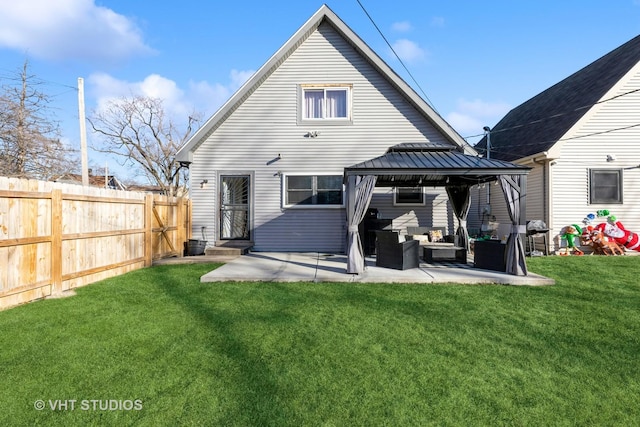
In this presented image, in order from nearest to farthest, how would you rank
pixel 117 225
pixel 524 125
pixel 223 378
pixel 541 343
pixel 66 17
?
pixel 223 378
pixel 541 343
pixel 117 225
pixel 66 17
pixel 524 125

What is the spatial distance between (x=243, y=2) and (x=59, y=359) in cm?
997

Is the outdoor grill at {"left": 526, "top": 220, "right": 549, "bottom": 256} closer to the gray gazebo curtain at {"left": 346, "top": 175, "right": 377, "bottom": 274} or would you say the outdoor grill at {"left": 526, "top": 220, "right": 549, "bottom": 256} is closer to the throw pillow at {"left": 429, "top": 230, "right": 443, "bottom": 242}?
the throw pillow at {"left": 429, "top": 230, "right": 443, "bottom": 242}

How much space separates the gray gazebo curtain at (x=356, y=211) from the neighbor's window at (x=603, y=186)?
782cm

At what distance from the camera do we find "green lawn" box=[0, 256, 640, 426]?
2.18m

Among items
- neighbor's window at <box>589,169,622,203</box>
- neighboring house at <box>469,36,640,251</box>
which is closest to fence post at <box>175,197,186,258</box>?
neighboring house at <box>469,36,640,251</box>

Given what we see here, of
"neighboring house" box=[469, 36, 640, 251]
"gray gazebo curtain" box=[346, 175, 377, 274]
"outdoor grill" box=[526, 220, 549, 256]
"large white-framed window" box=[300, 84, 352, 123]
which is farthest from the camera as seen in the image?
"large white-framed window" box=[300, 84, 352, 123]

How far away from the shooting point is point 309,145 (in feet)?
31.6

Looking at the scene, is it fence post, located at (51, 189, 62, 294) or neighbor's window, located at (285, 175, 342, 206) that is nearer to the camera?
fence post, located at (51, 189, 62, 294)

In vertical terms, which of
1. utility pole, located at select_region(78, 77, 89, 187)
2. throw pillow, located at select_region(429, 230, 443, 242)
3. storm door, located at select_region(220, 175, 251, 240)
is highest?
utility pole, located at select_region(78, 77, 89, 187)

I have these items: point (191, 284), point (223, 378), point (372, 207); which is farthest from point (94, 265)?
point (372, 207)

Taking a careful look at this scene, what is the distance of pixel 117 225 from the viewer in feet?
21.3

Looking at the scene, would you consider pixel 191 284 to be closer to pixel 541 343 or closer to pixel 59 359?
pixel 59 359

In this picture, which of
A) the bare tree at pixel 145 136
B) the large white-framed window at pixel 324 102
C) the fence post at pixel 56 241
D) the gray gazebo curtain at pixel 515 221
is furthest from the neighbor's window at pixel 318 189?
the bare tree at pixel 145 136

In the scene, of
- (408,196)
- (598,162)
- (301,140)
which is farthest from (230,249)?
(598,162)
